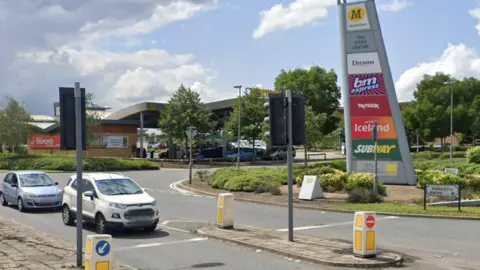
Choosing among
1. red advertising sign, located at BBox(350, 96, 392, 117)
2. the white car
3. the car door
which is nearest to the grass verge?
red advertising sign, located at BBox(350, 96, 392, 117)

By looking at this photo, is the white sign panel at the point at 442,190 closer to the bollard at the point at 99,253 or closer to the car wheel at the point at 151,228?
the car wheel at the point at 151,228

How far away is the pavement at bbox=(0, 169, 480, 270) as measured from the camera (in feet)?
36.8

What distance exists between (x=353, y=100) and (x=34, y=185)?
53.8 ft

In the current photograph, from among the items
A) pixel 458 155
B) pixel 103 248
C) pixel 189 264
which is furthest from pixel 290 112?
pixel 458 155

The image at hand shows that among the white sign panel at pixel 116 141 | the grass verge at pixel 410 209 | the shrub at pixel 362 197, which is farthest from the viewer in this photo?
the white sign panel at pixel 116 141

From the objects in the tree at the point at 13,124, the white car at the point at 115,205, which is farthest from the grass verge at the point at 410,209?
the tree at the point at 13,124

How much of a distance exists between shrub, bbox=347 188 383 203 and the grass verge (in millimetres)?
1053

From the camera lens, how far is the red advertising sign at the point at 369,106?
28.8m

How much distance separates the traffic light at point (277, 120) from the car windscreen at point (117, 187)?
5216mm

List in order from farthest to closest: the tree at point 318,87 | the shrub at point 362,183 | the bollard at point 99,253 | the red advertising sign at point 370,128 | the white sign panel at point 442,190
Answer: the tree at point 318,87 → the red advertising sign at point 370,128 → the shrub at point 362,183 → the white sign panel at point 442,190 → the bollard at point 99,253

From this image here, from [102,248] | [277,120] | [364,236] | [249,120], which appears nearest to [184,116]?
[249,120]

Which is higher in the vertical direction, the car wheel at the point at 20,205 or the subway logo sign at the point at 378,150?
the subway logo sign at the point at 378,150

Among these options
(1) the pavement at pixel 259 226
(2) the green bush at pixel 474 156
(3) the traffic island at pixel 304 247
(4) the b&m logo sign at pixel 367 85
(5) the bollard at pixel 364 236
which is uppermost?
(4) the b&m logo sign at pixel 367 85

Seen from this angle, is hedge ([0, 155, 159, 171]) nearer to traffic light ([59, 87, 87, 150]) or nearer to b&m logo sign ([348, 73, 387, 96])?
b&m logo sign ([348, 73, 387, 96])
